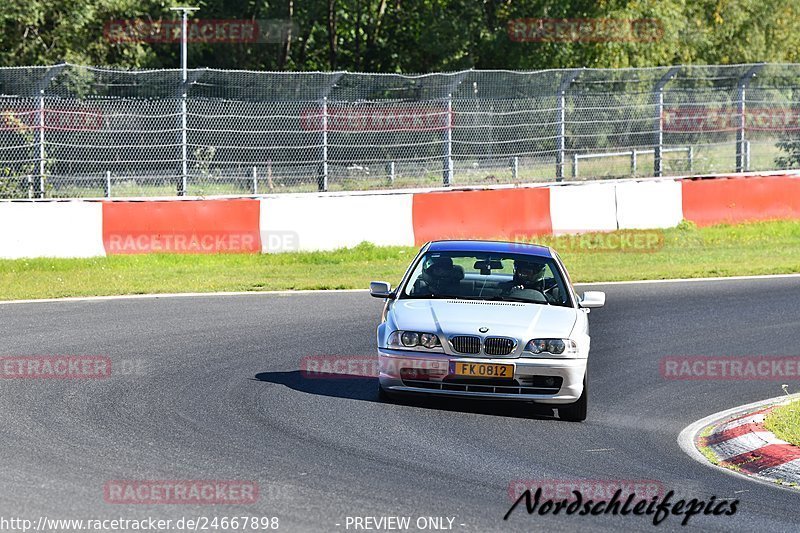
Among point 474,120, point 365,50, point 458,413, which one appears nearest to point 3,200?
point 474,120

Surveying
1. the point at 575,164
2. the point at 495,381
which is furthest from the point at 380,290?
the point at 575,164

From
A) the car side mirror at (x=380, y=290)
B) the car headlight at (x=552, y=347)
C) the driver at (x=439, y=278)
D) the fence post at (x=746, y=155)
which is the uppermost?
the fence post at (x=746, y=155)

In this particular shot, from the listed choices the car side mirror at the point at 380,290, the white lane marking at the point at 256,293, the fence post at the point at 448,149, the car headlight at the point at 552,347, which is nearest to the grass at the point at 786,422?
the car headlight at the point at 552,347

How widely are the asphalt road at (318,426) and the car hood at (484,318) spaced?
65cm

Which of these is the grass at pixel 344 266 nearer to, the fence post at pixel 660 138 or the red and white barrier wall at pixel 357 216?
the red and white barrier wall at pixel 357 216

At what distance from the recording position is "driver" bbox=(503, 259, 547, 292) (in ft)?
35.0

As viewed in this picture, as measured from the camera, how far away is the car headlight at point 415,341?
9.45m

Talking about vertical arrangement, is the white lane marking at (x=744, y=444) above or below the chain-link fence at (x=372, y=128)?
below

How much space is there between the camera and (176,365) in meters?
11.2

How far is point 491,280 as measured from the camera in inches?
425

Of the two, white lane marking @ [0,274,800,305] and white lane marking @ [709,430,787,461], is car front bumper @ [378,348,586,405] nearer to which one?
white lane marking @ [709,430,787,461]

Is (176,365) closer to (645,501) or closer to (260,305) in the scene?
(260,305)

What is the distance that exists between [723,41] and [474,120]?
29.3m

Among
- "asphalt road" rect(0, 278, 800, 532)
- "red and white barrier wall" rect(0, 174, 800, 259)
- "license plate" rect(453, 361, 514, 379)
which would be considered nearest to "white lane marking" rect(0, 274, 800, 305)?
"asphalt road" rect(0, 278, 800, 532)
